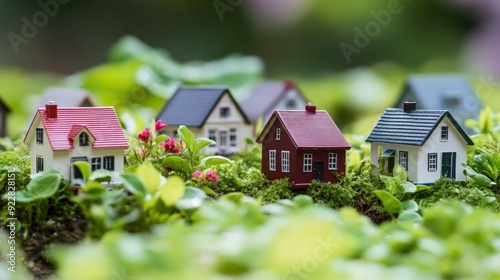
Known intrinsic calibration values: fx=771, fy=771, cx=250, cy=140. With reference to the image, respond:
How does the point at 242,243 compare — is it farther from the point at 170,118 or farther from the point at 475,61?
the point at 475,61

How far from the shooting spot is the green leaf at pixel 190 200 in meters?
3.01

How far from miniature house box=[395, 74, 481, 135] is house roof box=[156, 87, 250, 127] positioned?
137 cm

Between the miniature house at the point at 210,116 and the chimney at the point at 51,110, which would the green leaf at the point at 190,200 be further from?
the miniature house at the point at 210,116

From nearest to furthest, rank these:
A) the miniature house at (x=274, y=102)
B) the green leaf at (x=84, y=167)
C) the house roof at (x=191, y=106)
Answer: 1. the green leaf at (x=84, y=167)
2. the house roof at (x=191, y=106)
3. the miniature house at (x=274, y=102)

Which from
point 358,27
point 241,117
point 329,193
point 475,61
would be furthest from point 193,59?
point 329,193

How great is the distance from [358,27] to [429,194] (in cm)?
538

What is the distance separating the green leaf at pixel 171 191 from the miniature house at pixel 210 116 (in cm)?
201

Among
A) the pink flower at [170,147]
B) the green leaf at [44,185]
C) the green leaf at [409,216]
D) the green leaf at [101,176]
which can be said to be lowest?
the green leaf at [409,216]

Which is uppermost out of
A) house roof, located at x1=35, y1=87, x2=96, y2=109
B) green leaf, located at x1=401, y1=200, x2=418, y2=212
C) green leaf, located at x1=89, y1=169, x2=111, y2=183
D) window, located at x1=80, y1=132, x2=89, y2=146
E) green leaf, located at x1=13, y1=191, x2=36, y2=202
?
house roof, located at x1=35, y1=87, x2=96, y2=109

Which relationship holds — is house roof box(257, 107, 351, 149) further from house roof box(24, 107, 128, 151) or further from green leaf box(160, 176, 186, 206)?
green leaf box(160, 176, 186, 206)

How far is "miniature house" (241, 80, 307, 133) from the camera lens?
239 inches

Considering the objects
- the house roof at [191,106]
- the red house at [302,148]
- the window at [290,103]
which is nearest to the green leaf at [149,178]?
the red house at [302,148]

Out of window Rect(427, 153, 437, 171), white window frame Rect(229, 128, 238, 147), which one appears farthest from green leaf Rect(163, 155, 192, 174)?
white window frame Rect(229, 128, 238, 147)

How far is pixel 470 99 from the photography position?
5.85 meters
